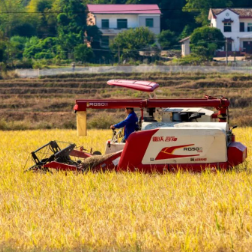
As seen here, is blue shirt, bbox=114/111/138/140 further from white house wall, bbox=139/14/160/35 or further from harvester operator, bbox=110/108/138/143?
white house wall, bbox=139/14/160/35

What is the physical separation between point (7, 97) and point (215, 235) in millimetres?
36248

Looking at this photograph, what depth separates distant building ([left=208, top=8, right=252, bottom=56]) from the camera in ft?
232

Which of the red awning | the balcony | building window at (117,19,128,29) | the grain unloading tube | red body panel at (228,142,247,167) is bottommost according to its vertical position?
red body panel at (228,142,247,167)

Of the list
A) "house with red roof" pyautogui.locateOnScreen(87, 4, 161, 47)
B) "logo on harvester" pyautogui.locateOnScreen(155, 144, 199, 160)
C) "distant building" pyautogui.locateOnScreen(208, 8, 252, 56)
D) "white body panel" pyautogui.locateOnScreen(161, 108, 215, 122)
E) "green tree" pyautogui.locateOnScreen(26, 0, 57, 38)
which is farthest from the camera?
"green tree" pyautogui.locateOnScreen(26, 0, 57, 38)

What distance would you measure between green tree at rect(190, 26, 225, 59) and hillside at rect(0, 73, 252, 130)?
1337 cm

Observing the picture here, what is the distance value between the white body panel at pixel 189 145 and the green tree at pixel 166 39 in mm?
60781

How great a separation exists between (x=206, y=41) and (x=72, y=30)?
52.9 ft

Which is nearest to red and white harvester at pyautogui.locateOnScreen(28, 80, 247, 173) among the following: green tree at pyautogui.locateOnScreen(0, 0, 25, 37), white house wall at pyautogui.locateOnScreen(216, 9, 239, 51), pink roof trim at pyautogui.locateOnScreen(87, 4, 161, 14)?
white house wall at pyautogui.locateOnScreen(216, 9, 239, 51)

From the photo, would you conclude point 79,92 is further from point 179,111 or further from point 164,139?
point 164,139

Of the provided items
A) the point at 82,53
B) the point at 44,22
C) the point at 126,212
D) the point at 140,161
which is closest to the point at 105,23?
the point at 44,22

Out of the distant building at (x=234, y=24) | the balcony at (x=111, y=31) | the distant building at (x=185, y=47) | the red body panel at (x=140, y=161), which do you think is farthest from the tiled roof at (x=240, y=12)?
the red body panel at (x=140, y=161)

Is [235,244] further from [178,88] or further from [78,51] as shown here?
[78,51]

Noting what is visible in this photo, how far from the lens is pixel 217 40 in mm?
66000

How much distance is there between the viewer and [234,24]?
71062 mm
